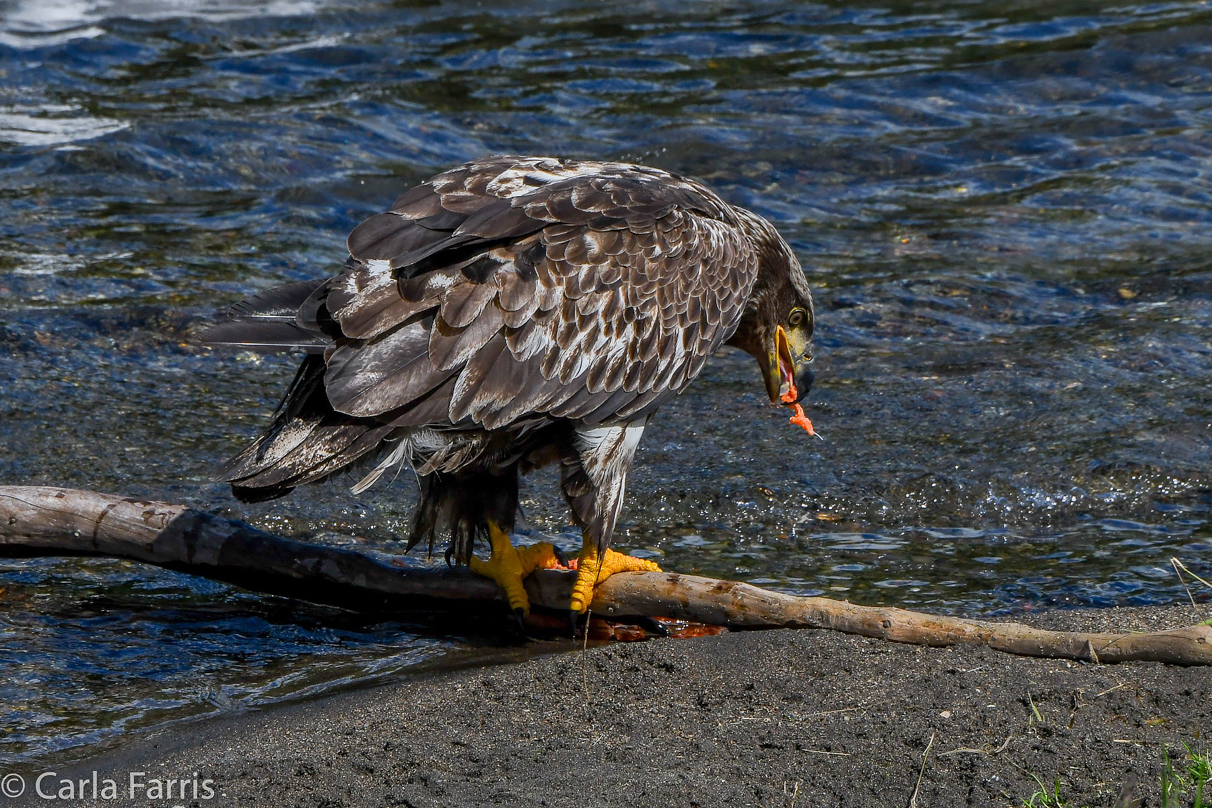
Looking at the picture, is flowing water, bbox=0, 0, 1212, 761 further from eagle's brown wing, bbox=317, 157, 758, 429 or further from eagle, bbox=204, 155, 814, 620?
eagle's brown wing, bbox=317, 157, 758, 429

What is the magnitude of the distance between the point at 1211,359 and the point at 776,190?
12.3 ft

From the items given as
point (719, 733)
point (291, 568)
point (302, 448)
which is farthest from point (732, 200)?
point (719, 733)

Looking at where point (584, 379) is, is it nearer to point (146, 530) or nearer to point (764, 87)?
point (146, 530)

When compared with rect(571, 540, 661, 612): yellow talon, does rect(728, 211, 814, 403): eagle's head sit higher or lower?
higher

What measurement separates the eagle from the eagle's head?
0.58 ft

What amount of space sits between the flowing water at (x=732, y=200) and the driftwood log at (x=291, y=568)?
0.72ft

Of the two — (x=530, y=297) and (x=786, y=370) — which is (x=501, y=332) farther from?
(x=786, y=370)

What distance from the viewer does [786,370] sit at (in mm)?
5762

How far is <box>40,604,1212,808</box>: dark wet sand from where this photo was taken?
132 inches

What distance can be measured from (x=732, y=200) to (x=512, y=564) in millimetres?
5770

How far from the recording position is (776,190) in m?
10.1

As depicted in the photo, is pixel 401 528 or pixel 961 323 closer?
pixel 401 528

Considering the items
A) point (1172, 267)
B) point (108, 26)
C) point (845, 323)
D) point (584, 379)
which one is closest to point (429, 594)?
point (584, 379)

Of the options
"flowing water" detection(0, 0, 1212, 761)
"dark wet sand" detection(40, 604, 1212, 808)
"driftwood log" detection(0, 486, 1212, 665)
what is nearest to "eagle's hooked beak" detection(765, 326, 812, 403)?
"flowing water" detection(0, 0, 1212, 761)
